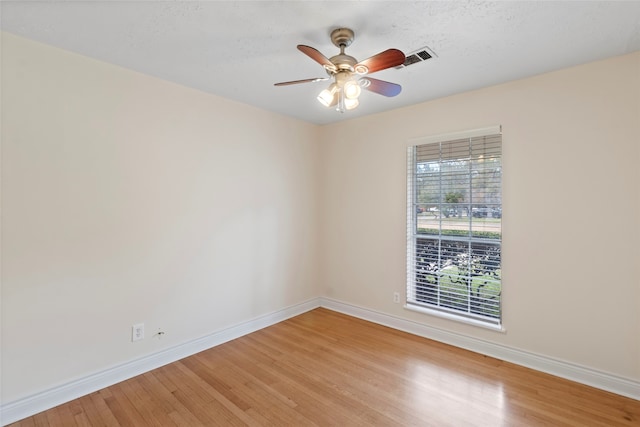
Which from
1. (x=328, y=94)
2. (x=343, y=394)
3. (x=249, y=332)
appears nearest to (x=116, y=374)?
(x=249, y=332)

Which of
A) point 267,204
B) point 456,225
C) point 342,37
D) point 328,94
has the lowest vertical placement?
A: point 456,225

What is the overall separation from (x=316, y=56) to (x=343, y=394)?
227cm

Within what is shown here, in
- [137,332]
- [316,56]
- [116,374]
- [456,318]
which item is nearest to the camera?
[316,56]

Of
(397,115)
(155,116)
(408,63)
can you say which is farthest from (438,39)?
(155,116)

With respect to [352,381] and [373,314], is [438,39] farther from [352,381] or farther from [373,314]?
[373,314]

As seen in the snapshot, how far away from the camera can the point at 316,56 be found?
1.64 metres

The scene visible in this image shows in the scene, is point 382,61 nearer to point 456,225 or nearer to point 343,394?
point 456,225

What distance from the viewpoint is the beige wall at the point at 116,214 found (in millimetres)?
1975

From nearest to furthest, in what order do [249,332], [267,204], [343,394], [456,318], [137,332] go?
[343,394] < [137,332] < [456,318] < [249,332] < [267,204]

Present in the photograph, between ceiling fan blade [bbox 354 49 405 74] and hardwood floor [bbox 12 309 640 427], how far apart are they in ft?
7.19

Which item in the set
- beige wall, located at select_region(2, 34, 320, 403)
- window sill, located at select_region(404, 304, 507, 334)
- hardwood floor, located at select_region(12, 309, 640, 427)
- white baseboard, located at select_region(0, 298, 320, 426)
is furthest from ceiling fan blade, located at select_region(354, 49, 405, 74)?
white baseboard, located at select_region(0, 298, 320, 426)

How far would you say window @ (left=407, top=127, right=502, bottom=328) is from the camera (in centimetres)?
Result: 279

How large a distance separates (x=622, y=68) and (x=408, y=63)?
4.99 ft

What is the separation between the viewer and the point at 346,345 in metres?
2.98
